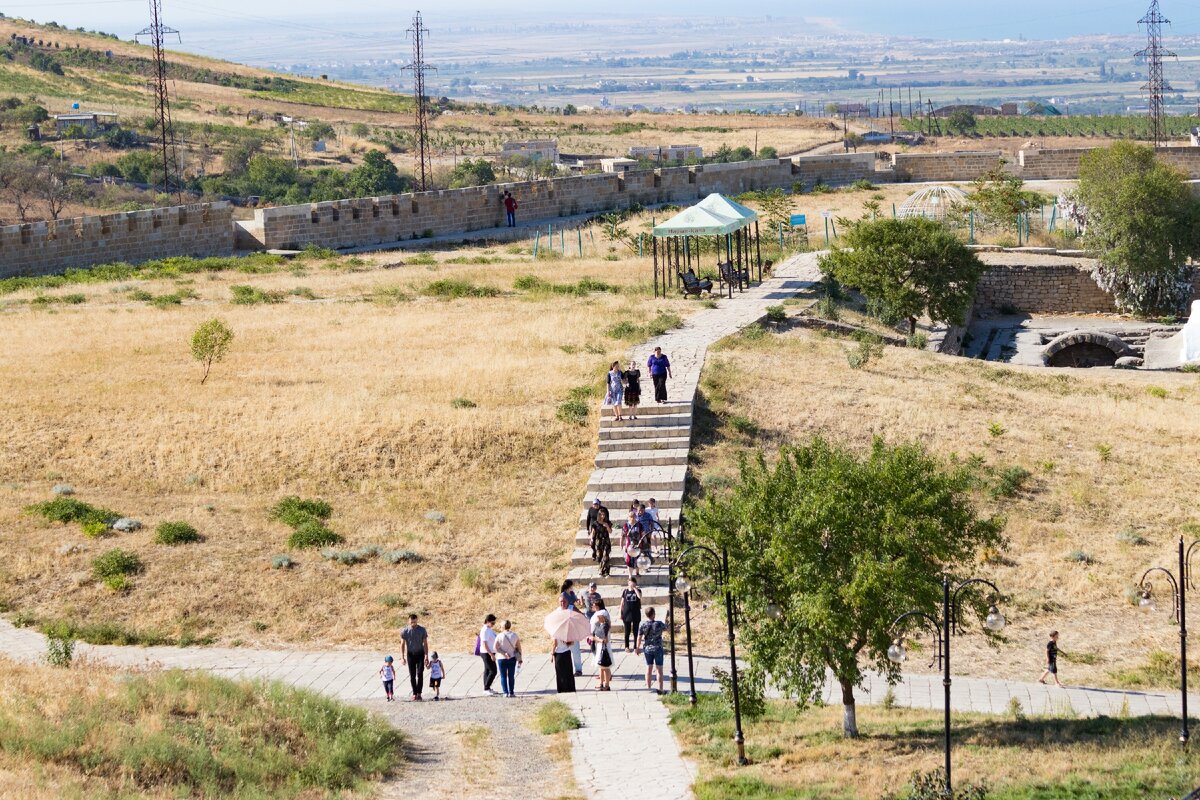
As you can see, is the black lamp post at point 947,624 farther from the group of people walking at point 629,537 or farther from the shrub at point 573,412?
the shrub at point 573,412

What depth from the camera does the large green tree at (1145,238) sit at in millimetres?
34562

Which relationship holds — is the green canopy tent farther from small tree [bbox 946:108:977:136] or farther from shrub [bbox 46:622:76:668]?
small tree [bbox 946:108:977:136]

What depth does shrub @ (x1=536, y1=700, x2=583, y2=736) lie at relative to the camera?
14000 mm

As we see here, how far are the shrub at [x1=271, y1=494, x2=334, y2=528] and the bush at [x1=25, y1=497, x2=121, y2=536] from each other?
6.28 ft

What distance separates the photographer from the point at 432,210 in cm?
3903

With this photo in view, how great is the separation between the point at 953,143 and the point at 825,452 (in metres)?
55.5

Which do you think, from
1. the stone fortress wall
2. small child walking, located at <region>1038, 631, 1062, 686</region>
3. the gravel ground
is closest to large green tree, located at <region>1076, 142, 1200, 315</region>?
the stone fortress wall

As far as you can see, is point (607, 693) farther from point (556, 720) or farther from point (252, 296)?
point (252, 296)

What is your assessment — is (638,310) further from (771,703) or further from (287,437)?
(771,703)

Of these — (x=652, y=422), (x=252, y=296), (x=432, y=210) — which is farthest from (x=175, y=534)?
(x=432, y=210)

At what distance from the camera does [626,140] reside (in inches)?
3297

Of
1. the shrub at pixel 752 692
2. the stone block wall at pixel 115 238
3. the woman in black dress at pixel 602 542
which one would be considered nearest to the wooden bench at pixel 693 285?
the woman in black dress at pixel 602 542

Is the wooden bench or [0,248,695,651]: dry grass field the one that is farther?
the wooden bench

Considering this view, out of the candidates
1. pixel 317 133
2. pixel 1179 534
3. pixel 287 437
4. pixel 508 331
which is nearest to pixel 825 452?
pixel 1179 534
